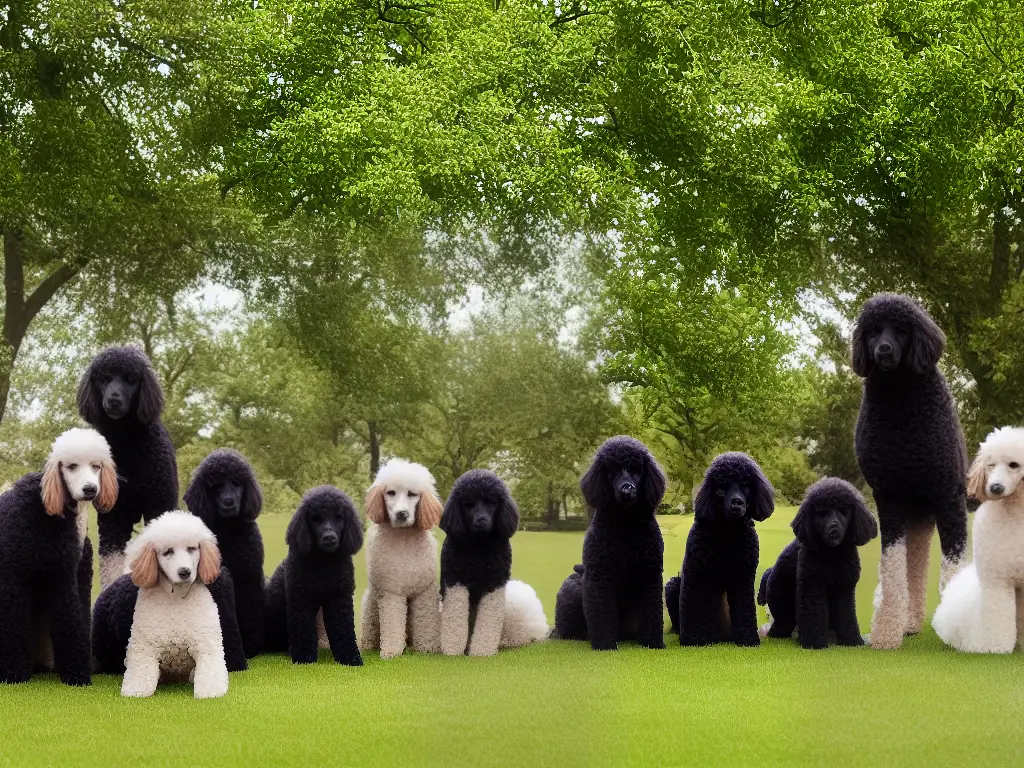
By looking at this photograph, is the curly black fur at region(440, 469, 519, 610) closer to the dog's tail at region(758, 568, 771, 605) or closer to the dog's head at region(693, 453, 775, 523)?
the dog's head at region(693, 453, 775, 523)

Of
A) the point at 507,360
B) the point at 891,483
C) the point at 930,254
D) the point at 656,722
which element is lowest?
the point at 656,722

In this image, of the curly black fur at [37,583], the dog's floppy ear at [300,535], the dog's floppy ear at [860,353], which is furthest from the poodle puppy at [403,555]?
the dog's floppy ear at [860,353]

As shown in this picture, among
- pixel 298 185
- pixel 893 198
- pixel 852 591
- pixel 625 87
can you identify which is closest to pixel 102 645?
pixel 852 591

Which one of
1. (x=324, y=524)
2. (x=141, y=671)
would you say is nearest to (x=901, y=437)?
(x=324, y=524)

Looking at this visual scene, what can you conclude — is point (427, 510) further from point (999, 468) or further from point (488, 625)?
point (999, 468)

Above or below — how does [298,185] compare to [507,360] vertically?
above

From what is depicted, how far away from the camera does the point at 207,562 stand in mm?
5840

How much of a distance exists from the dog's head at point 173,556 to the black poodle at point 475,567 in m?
1.69

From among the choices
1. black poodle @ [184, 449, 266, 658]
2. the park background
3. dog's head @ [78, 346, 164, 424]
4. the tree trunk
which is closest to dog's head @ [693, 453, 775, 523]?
black poodle @ [184, 449, 266, 658]

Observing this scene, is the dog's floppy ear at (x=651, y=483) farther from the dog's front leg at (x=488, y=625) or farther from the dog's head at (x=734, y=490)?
the dog's front leg at (x=488, y=625)

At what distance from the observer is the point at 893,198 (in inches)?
714

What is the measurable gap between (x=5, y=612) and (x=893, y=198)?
51.5ft

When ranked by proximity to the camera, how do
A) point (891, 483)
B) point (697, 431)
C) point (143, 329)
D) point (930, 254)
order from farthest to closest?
point (697, 431), point (930, 254), point (143, 329), point (891, 483)

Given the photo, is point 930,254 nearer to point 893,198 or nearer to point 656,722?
point 893,198
